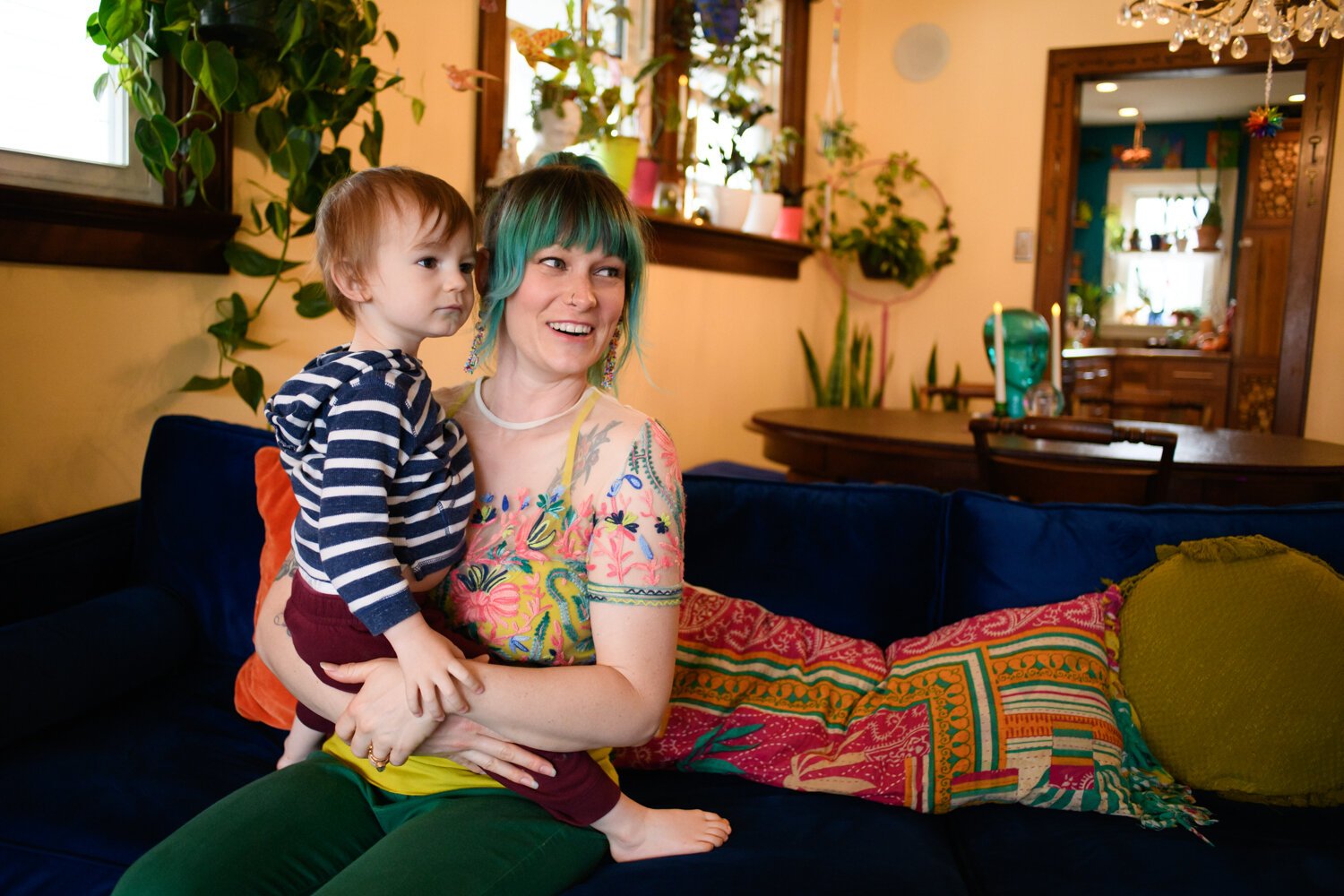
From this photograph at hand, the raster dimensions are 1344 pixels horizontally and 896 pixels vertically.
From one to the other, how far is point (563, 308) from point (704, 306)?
8.94ft

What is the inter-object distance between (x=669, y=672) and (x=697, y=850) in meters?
0.24

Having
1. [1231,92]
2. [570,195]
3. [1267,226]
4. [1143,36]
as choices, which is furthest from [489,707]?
[1231,92]

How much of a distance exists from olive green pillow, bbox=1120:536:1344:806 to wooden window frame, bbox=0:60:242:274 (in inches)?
71.5

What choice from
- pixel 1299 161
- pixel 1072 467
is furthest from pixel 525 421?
pixel 1299 161

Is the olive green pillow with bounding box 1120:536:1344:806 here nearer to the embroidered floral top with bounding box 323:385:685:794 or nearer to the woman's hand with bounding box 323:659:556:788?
the embroidered floral top with bounding box 323:385:685:794

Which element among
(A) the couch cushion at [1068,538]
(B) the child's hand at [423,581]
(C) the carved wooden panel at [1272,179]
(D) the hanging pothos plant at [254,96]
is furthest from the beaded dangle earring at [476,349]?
(C) the carved wooden panel at [1272,179]

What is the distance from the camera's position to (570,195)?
129 centimetres

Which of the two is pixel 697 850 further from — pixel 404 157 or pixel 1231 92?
pixel 1231 92

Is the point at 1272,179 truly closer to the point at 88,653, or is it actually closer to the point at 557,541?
the point at 557,541

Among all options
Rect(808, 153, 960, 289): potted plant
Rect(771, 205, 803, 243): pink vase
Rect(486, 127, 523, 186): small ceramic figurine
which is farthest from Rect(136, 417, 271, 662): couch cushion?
Rect(808, 153, 960, 289): potted plant

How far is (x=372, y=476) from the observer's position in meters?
1.13

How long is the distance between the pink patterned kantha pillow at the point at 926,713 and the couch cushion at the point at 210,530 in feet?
2.64

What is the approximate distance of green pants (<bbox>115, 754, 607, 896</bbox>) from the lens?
1114mm

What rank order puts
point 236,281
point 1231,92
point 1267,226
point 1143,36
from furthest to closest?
point 1231,92 → point 1267,226 → point 1143,36 → point 236,281
